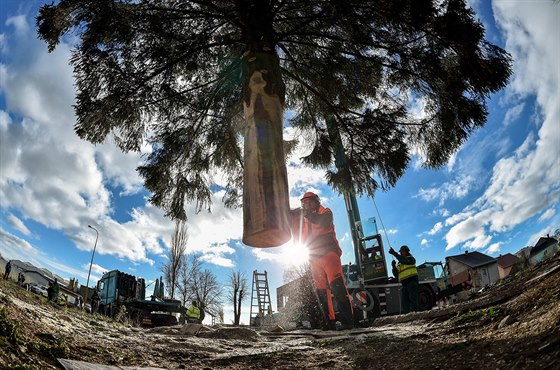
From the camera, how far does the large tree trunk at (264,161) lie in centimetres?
319

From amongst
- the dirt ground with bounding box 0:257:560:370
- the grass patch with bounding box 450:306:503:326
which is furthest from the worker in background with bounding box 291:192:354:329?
the grass patch with bounding box 450:306:503:326

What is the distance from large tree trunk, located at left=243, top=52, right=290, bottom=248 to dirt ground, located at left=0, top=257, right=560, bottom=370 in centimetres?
102

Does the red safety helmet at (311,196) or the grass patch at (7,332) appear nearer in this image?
the grass patch at (7,332)

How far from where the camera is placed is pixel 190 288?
102 feet

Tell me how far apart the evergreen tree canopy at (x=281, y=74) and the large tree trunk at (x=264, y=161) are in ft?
0.18

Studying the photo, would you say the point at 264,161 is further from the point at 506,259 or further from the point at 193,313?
the point at 506,259

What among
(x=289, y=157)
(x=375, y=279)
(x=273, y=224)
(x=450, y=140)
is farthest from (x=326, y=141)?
(x=375, y=279)

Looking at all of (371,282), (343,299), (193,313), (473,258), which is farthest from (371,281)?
(473,258)

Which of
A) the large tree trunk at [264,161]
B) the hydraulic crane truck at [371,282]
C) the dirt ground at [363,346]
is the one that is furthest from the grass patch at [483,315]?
the hydraulic crane truck at [371,282]

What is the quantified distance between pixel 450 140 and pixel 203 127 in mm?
3704

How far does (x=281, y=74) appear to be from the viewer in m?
3.93

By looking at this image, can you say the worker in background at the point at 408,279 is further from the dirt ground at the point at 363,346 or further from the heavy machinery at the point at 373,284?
the dirt ground at the point at 363,346

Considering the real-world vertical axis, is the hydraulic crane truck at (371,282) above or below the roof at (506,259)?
below

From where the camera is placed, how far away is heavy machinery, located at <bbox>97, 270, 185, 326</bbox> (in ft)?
44.6
